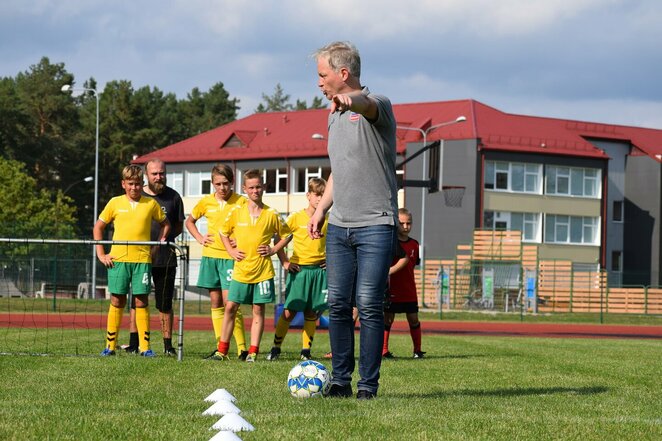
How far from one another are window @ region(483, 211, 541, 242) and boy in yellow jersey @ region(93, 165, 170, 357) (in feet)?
164

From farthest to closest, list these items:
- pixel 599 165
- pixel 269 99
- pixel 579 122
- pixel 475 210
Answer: pixel 269 99, pixel 579 122, pixel 599 165, pixel 475 210

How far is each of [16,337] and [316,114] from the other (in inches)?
2200

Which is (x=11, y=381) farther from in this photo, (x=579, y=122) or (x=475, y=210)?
(x=579, y=122)

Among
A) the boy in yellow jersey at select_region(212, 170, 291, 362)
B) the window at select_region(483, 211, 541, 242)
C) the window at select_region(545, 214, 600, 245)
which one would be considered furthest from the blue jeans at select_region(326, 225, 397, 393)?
the window at select_region(545, 214, 600, 245)

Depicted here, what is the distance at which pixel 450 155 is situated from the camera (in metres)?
60.9

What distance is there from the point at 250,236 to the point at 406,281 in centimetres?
285

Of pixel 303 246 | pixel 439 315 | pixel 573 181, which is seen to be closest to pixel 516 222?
pixel 573 181

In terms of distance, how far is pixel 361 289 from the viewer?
23.9 ft

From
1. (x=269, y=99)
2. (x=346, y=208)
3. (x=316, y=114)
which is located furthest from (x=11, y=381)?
(x=269, y=99)

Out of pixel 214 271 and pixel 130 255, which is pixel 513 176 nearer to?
pixel 214 271

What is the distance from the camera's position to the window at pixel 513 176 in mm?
61531

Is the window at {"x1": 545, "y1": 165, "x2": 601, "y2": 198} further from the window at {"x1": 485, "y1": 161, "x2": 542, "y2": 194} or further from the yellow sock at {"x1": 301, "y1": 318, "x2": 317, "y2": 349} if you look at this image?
the yellow sock at {"x1": 301, "y1": 318, "x2": 317, "y2": 349}

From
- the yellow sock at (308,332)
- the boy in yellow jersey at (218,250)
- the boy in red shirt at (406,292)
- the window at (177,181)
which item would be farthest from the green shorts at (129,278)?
the window at (177,181)

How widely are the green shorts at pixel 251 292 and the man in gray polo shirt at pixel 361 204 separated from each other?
4.17m
